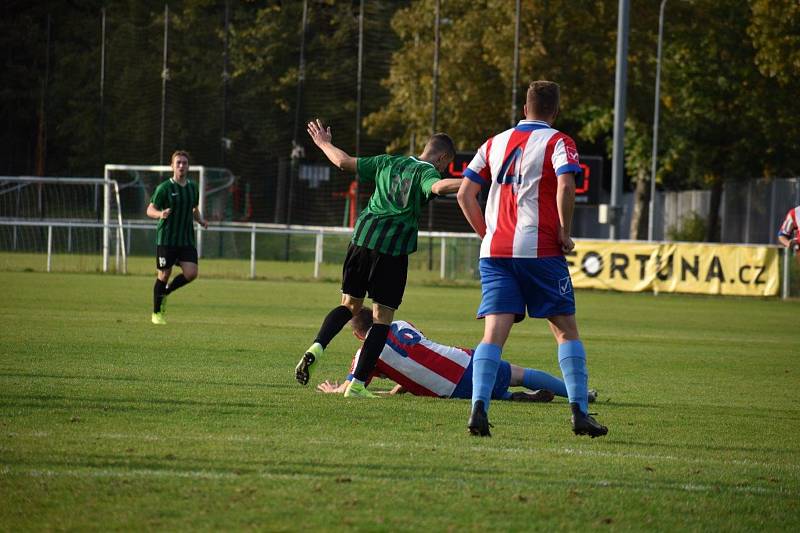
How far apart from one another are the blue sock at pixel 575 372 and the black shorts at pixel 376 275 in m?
1.78

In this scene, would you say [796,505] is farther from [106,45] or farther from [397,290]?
[106,45]

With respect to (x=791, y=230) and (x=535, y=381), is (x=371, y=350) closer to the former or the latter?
(x=535, y=381)

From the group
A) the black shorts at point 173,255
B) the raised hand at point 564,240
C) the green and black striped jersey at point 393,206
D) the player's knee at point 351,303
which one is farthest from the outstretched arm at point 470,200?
the black shorts at point 173,255

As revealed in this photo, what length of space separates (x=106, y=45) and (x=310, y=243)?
10.9 m

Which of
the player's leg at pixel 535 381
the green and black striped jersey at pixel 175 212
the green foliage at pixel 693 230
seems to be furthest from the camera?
the green foliage at pixel 693 230

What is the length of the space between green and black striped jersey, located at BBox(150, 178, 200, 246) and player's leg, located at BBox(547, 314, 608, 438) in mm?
9918

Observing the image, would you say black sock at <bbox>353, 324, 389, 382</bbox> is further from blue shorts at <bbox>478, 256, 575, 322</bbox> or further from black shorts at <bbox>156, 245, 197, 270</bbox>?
black shorts at <bbox>156, 245, 197, 270</bbox>

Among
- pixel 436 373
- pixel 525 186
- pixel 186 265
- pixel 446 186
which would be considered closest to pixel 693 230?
pixel 186 265

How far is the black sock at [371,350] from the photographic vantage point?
9164 millimetres

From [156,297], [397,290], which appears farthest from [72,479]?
[156,297]

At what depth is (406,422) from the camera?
7957 millimetres

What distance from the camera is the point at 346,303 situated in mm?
9617

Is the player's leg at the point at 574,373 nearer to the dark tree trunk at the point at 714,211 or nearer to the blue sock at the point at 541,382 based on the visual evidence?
the blue sock at the point at 541,382

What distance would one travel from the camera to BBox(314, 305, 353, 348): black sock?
31.0 feet
